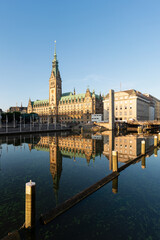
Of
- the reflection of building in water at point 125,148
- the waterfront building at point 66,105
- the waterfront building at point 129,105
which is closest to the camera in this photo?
the reflection of building in water at point 125,148

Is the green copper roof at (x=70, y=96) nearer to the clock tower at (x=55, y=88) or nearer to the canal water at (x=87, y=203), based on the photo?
the clock tower at (x=55, y=88)

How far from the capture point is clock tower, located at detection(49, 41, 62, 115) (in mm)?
144750

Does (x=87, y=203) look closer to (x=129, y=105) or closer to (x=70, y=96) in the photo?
(x=129, y=105)

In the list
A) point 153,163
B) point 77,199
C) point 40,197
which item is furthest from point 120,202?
point 153,163

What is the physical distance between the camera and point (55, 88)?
144 meters

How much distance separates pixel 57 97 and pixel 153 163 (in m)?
135

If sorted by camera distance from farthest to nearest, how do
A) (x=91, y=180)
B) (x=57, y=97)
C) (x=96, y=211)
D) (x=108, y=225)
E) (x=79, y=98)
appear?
(x=57, y=97)
(x=79, y=98)
(x=91, y=180)
(x=96, y=211)
(x=108, y=225)

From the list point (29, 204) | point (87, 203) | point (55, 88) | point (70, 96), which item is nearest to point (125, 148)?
point (87, 203)

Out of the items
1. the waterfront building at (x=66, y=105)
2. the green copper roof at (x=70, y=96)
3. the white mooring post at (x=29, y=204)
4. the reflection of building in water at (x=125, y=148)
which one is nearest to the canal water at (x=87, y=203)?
the white mooring post at (x=29, y=204)

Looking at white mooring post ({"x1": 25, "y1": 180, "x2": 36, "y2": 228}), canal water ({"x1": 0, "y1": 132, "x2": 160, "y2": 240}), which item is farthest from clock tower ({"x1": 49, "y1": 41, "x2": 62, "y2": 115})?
white mooring post ({"x1": 25, "y1": 180, "x2": 36, "y2": 228})

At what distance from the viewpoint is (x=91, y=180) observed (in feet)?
42.3

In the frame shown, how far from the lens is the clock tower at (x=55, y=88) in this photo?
144750 millimetres

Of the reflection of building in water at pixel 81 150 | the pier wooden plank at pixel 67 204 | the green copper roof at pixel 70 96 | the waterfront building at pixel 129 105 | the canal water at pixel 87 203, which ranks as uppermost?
the green copper roof at pixel 70 96

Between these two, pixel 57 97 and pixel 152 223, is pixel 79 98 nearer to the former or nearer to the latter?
pixel 57 97
